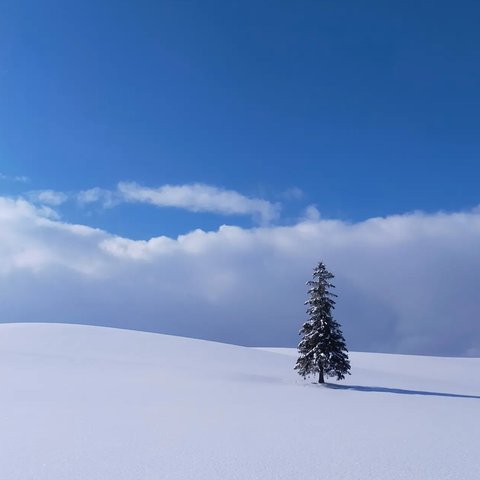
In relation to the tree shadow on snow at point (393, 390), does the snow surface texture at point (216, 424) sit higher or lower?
lower

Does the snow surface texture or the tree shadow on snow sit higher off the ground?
the tree shadow on snow

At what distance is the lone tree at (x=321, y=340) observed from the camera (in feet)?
123

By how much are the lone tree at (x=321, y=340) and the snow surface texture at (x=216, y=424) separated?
1524 mm

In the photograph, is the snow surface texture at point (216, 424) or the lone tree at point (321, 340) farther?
the lone tree at point (321, 340)

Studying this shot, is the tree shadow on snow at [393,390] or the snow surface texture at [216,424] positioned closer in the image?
the snow surface texture at [216,424]

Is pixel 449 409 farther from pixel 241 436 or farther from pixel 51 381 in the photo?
pixel 51 381

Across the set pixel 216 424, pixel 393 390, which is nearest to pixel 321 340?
pixel 393 390

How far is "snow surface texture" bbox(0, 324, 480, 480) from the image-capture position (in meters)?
12.8

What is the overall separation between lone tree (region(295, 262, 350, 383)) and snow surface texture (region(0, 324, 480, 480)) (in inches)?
60.0

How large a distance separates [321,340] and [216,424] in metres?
20.4

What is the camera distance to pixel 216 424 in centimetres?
1917

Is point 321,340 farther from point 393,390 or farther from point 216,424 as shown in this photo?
point 216,424

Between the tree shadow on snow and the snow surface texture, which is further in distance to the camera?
the tree shadow on snow

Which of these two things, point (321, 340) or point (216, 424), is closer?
point (216, 424)
